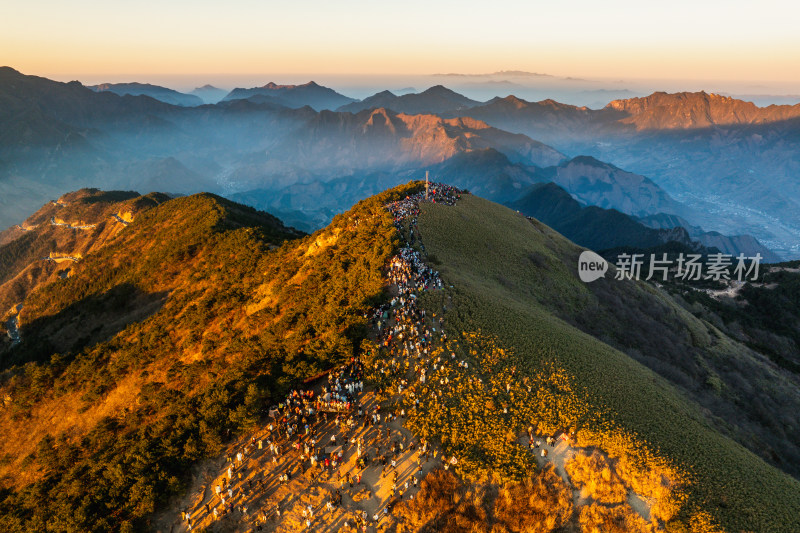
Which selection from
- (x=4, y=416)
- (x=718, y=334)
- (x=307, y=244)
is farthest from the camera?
(x=718, y=334)

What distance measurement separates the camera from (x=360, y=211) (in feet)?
209

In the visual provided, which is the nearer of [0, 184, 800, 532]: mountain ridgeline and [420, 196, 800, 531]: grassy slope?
[0, 184, 800, 532]: mountain ridgeline

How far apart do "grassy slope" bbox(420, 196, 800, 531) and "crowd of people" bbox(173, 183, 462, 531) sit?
645cm

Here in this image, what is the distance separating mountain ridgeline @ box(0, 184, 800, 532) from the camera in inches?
899

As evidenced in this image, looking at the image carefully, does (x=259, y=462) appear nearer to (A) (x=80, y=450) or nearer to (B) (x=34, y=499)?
(B) (x=34, y=499)

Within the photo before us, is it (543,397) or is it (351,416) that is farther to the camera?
(543,397)

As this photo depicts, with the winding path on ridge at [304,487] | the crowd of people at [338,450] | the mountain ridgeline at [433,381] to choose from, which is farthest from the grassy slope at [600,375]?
the crowd of people at [338,450]

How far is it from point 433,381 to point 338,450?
25.1 feet

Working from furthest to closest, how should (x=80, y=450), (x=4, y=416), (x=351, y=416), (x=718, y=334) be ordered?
(x=718, y=334), (x=4, y=416), (x=80, y=450), (x=351, y=416)

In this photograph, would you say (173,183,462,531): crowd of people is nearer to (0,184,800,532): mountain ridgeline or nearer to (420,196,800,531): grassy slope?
(0,184,800,532): mountain ridgeline

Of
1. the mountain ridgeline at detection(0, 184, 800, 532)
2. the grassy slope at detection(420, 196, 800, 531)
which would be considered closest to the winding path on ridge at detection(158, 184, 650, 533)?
the mountain ridgeline at detection(0, 184, 800, 532)

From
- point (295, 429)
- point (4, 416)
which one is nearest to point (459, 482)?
point (295, 429)

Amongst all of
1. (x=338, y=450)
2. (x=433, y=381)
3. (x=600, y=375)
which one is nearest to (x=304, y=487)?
(x=338, y=450)

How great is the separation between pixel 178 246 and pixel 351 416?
76.2 meters
